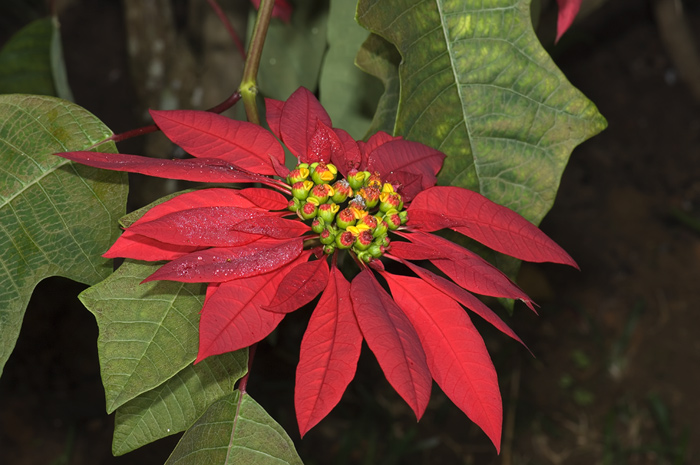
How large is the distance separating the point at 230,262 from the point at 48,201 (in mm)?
186

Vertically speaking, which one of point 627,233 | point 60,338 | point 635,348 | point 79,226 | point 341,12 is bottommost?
point 60,338

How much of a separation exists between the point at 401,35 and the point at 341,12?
22 cm

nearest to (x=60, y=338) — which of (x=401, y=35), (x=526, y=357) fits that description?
(x=526, y=357)

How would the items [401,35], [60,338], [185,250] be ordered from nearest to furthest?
[185,250] < [401,35] < [60,338]

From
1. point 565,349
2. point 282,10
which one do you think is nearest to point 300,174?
point 282,10

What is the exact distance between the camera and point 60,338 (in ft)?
5.78

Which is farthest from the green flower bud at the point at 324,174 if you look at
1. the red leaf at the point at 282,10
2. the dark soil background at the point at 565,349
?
the dark soil background at the point at 565,349

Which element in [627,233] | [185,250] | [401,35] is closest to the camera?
[185,250]

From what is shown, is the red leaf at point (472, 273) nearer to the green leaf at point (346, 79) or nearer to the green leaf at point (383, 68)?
the green leaf at point (383, 68)

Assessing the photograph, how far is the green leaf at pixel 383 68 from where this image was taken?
62cm

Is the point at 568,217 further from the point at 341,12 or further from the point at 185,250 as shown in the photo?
the point at 185,250

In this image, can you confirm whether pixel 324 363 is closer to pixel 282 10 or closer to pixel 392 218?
pixel 392 218

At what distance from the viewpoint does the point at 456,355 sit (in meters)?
0.43

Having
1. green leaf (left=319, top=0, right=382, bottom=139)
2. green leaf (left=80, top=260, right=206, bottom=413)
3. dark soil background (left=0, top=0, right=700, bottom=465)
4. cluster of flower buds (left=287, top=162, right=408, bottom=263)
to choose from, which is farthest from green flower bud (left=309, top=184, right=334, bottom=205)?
dark soil background (left=0, top=0, right=700, bottom=465)
